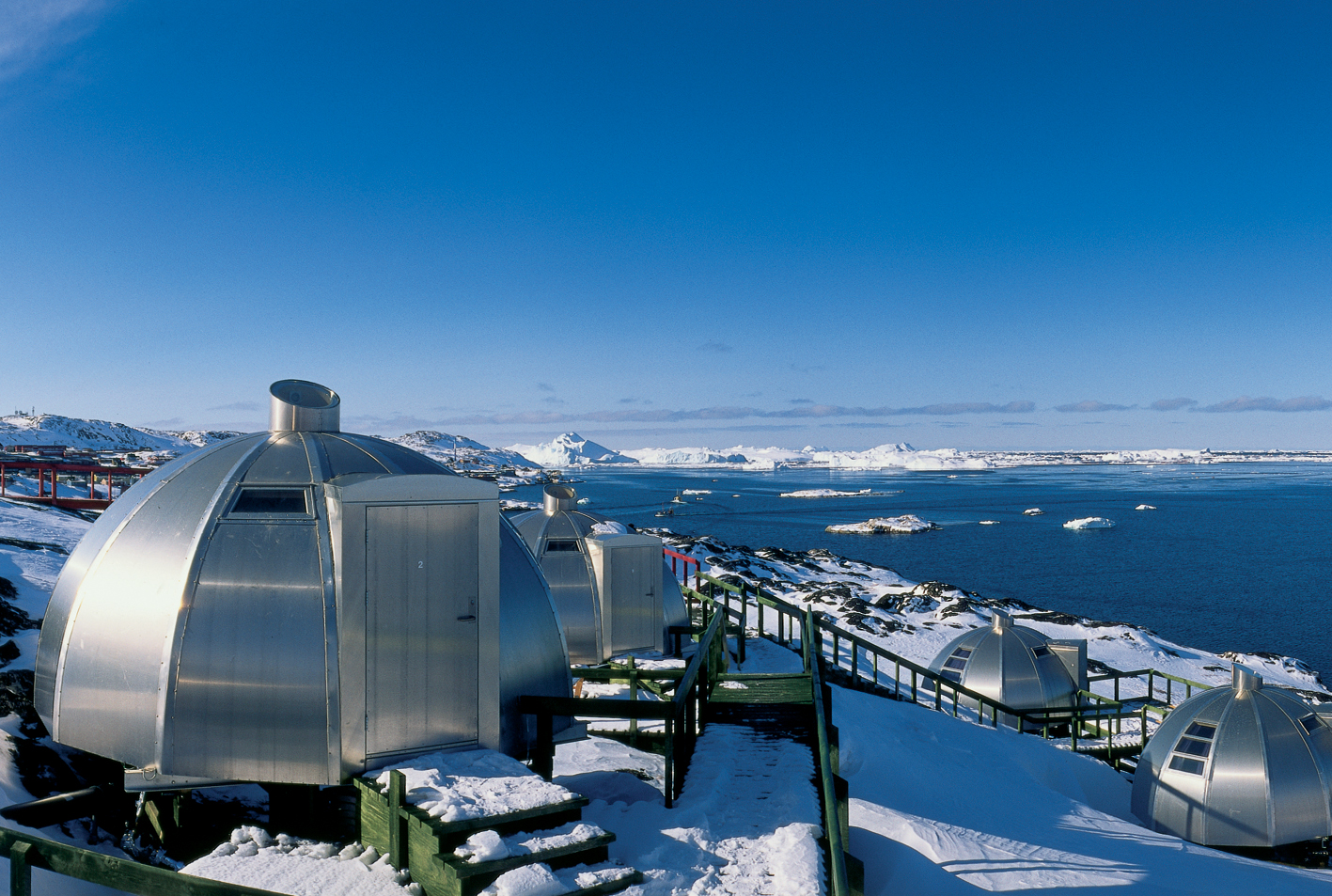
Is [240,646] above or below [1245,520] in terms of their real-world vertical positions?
above

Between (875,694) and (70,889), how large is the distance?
16.2m

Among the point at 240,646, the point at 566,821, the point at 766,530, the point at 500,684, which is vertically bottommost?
the point at 766,530

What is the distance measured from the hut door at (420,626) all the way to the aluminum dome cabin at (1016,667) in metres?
20.2

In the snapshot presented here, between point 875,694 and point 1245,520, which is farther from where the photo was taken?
point 1245,520

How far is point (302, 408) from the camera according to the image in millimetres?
9094

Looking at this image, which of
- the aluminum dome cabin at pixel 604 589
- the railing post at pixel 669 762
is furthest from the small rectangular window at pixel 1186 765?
the railing post at pixel 669 762

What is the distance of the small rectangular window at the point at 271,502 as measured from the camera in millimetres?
7379

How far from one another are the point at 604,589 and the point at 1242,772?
13.6 m

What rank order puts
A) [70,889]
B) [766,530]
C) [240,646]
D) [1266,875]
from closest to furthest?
1. [70,889]
2. [240,646]
3. [1266,875]
4. [766,530]

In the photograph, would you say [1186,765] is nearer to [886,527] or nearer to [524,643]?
[524,643]

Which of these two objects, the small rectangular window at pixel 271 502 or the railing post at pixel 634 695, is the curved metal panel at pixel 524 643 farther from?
the railing post at pixel 634 695

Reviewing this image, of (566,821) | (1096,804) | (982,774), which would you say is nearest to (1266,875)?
(982,774)

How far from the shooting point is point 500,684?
767 centimetres

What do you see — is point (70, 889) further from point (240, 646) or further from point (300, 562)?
point (300, 562)
